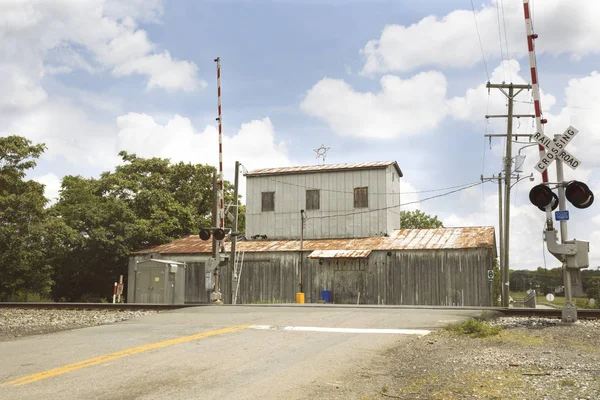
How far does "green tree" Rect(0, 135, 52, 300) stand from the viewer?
106 feet

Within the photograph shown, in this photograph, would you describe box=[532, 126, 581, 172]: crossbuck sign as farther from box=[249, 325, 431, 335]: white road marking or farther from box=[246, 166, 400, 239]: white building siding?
box=[246, 166, 400, 239]: white building siding

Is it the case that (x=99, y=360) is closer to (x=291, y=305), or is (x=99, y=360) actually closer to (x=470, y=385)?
(x=470, y=385)

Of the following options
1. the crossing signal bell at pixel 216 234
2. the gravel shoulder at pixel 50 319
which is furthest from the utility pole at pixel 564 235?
the crossing signal bell at pixel 216 234

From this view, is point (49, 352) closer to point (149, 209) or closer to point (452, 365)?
point (452, 365)

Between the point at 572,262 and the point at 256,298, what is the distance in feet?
74.7

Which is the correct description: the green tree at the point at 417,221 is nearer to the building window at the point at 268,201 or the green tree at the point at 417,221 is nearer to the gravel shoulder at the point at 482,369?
the building window at the point at 268,201

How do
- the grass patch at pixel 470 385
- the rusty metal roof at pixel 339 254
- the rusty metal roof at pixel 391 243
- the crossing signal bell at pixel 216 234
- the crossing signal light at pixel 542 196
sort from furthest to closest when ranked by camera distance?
the rusty metal roof at pixel 339 254 < the rusty metal roof at pixel 391 243 < the crossing signal bell at pixel 216 234 < the crossing signal light at pixel 542 196 < the grass patch at pixel 470 385

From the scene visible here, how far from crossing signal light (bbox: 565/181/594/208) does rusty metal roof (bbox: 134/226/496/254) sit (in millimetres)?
17054

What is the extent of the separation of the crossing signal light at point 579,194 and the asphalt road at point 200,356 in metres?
3.67

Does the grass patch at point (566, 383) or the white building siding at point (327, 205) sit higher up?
the white building siding at point (327, 205)

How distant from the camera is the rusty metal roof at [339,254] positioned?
29656mm

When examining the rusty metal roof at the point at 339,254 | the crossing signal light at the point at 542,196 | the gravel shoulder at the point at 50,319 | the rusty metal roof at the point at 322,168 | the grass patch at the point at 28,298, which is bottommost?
the grass patch at the point at 28,298

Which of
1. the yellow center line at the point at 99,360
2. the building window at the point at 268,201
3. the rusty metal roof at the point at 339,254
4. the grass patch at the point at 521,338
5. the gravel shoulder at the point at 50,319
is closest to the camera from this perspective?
the yellow center line at the point at 99,360

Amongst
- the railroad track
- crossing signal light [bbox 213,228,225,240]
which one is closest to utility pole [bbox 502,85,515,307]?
the railroad track
